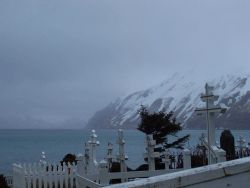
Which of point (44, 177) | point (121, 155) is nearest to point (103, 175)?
point (121, 155)

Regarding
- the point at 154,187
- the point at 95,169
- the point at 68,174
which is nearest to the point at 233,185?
the point at 154,187

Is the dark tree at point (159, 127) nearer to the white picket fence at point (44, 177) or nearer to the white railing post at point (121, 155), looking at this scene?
the white railing post at point (121, 155)

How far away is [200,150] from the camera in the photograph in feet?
80.3

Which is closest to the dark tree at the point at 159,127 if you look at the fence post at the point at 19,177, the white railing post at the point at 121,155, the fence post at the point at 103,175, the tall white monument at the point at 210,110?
the white railing post at the point at 121,155

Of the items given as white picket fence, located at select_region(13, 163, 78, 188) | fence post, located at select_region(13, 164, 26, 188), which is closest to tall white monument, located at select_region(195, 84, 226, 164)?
white picket fence, located at select_region(13, 163, 78, 188)

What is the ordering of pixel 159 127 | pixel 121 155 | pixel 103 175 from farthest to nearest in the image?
pixel 159 127 → pixel 121 155 → pixel 103 175

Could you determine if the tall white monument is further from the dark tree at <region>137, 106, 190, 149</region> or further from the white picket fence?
the dark tree at <region>137, 106, 190, 149</region>

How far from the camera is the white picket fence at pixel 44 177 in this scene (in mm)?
14516

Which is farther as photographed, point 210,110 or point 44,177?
point 44,177

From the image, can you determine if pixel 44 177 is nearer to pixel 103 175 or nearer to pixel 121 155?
pixel 121 155

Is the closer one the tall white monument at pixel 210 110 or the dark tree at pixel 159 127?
the tall white monument at pixel 210 110

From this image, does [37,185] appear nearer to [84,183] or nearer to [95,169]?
[95,169]

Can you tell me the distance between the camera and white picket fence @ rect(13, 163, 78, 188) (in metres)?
14.5

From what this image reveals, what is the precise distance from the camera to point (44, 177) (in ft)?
48.0
